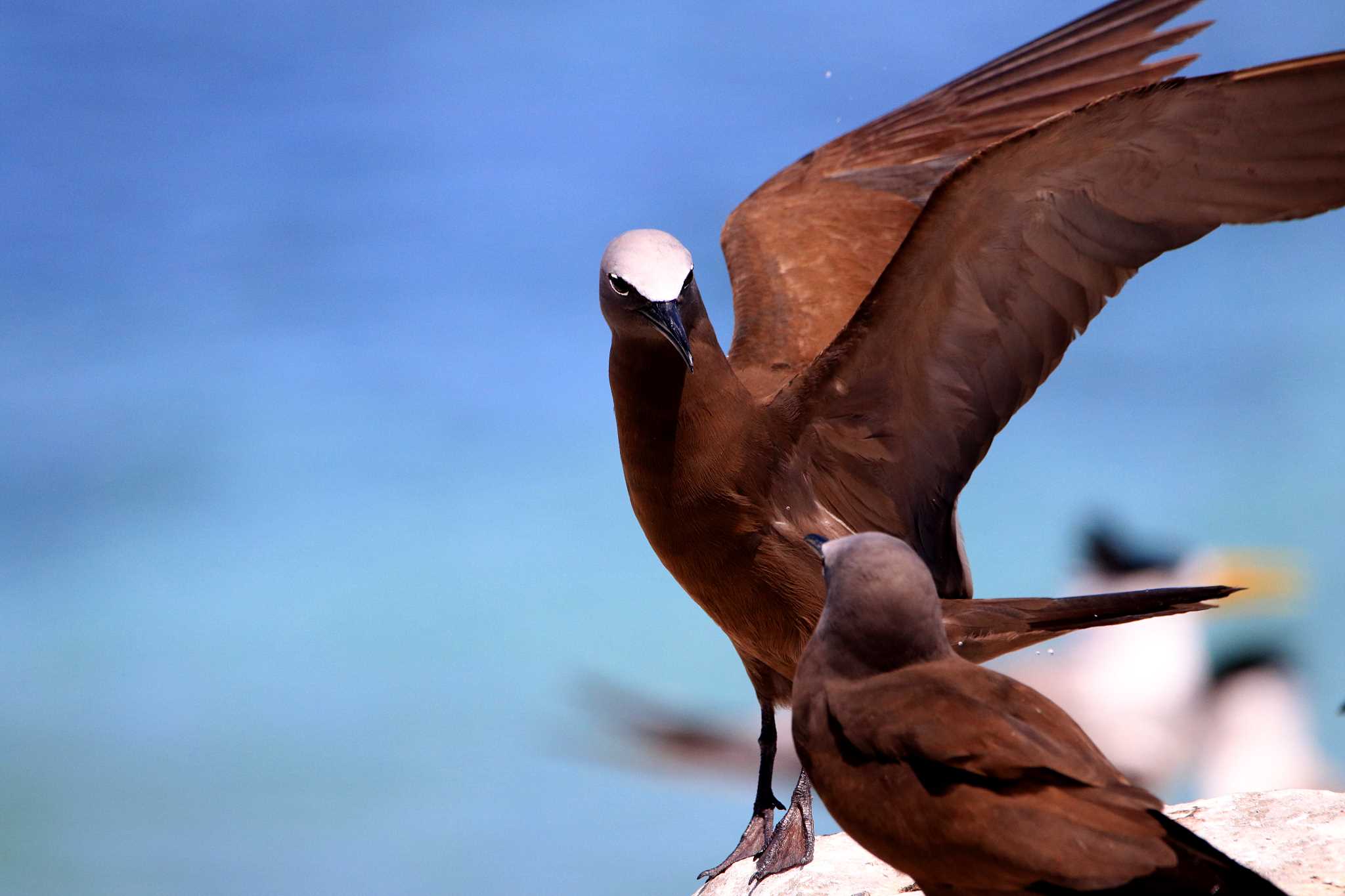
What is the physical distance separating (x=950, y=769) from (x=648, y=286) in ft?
3.68

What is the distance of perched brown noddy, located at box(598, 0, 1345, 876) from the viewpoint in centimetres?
241

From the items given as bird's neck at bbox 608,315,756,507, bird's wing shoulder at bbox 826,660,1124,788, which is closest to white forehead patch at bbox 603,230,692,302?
bird's neck at bbox 608,315,756,507

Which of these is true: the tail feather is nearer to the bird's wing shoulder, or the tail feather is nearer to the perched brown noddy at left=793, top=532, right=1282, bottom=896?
the perched brown noddy at left=793, top=532, right=1282, bottom=896

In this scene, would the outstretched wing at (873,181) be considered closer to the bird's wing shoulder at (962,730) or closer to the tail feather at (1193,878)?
the bird's wing shoulder at (962,730)

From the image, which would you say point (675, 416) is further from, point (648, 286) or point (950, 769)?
point (950, 769)

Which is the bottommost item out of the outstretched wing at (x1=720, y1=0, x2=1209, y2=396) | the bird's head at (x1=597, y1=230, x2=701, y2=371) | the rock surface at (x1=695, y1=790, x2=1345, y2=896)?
the rock surface at (x1=695, y1=790, x2=1345, y2=896)

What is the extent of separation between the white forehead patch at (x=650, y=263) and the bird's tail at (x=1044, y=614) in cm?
91

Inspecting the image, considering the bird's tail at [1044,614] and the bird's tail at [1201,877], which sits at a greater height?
the bird's tail at [1044,614]

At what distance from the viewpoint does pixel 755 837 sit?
11.3ft

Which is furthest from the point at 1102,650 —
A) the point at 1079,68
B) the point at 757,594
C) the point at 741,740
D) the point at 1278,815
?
the point at 757,594

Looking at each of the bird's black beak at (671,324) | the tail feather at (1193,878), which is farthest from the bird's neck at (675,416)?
the tail feather at (1193,878)

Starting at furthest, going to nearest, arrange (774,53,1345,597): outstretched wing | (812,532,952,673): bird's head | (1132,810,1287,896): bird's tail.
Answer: (774,53,1345,597): outstretched wing, (812,532,952,673): bird's head, (1132,810,1287,896): bird's tail

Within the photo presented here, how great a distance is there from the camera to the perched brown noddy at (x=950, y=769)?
5.78ft

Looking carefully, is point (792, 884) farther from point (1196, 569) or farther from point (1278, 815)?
point (1196, 569)
